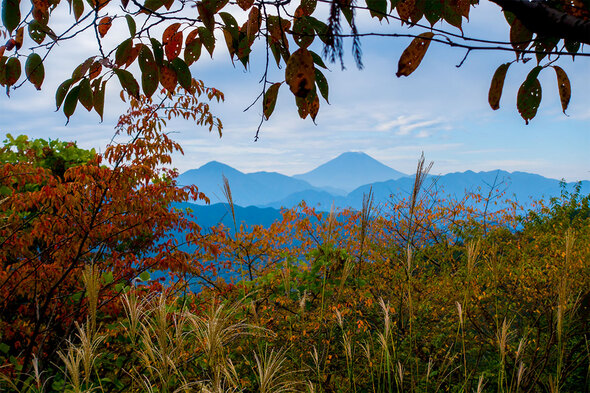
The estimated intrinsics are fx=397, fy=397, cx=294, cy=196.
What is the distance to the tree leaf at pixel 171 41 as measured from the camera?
1243 millimetres

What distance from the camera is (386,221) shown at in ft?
27.3

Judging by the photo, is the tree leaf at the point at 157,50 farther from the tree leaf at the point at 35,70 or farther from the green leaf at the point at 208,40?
the tree leaf at the point at 35,70

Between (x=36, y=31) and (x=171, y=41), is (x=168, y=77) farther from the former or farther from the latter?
(x=36, y=31)

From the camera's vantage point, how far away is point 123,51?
1089 mm

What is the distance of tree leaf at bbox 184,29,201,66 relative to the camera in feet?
4.37

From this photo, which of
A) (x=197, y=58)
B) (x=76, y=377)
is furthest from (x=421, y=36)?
(x=76, y=377)

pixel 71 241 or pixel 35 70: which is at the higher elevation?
pixel 35 70

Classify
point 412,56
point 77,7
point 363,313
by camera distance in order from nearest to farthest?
point 412,56
point 77,7
point 363,313

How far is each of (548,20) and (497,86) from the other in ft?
0.65

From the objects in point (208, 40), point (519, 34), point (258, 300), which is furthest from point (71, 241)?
point (519, 34)

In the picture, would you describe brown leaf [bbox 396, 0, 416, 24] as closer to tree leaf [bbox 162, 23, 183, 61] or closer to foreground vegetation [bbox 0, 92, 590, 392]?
tree leaf [bbox 162, 23, 183, 61]

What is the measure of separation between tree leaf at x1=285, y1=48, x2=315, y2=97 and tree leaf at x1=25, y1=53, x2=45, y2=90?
859 mm

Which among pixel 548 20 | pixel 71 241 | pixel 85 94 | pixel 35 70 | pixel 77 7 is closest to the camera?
pixel 548 20

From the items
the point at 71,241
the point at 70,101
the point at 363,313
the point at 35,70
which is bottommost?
the point at 363,313
